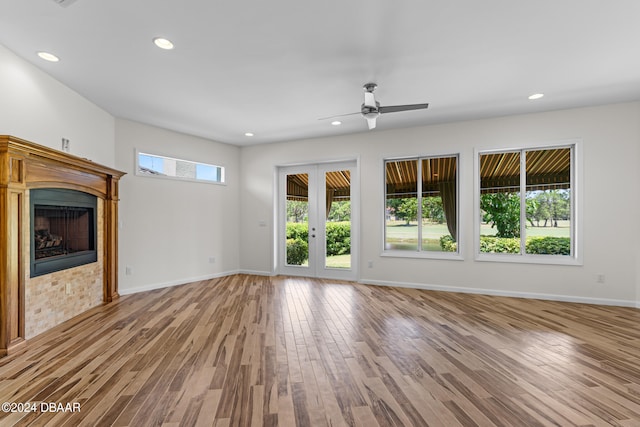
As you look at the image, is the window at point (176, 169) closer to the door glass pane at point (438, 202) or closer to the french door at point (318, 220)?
the french door at point (318, 220)

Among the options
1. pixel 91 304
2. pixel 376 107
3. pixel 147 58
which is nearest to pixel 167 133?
pixel 147 58

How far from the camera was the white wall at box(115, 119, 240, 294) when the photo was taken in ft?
16.7

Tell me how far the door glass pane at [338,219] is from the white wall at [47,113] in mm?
3933

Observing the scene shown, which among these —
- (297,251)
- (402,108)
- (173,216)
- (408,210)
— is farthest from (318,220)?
(402,108)

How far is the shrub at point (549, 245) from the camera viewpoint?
4793 millimetres

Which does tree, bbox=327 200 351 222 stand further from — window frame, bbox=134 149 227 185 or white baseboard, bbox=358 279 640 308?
window frame, bbox=134 149 227 185

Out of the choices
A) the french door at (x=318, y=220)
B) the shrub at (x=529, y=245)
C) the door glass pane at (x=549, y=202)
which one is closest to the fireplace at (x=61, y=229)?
the french door at (x=318, y=220)

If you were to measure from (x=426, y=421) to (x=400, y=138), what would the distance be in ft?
15.4

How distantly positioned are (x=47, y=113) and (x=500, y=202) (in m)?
6.53

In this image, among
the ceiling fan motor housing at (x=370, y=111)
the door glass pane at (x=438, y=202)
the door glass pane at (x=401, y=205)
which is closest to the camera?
the ceiling fan motor housing at (x=370, y=111)

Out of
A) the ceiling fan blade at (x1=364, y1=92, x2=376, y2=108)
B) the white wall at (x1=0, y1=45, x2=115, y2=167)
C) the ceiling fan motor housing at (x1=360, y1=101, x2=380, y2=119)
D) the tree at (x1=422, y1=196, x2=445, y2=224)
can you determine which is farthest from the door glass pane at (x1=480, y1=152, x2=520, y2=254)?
the white wall at (x1=0, y1=45, x2=115, y2=167)

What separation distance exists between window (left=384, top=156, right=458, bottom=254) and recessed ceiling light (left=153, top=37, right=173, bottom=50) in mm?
4060

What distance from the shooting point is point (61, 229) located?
3.68 m

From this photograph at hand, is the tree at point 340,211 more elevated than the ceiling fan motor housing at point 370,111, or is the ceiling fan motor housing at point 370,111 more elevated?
the ceiling fan motor housing at point 370,111
